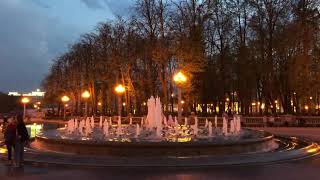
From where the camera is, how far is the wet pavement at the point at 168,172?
15.6 m

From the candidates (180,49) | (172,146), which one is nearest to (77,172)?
(172,146)

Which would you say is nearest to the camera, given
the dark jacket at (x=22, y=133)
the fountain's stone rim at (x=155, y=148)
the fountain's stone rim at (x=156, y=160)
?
the dark jacket at (x=22, y=133)

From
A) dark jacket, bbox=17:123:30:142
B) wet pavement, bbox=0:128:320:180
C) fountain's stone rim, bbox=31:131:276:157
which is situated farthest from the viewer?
fountain's stone rim, bbox=31:131:276:157

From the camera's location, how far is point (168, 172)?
54.7 feet

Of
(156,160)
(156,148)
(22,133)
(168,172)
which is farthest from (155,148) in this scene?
(22,133)

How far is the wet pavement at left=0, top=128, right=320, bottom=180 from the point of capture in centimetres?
1558

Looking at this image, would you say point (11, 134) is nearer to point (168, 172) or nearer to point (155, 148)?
point (155, 148)

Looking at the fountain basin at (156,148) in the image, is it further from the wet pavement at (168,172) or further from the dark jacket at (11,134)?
the dark jacket at (11,134)

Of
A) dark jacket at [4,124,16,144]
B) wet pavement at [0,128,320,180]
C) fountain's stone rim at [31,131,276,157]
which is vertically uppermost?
dark jacket at [4,124,16,144]

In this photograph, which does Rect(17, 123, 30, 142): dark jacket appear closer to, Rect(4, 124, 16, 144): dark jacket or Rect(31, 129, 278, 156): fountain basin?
Rect(4, 124, 16, 144): dark jacket

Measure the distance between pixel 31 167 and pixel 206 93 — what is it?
184ft

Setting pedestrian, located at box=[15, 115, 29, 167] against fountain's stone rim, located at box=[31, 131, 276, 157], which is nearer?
pedestrian, located at box=[15, 115, 29, 167]

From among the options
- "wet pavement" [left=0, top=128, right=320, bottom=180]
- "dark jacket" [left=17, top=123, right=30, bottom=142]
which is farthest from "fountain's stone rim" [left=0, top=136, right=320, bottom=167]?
"dark jacket" [left=17, top=123, right=30, bottom=142]

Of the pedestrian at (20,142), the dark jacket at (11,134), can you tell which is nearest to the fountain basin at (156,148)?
the dark jacket at (11,134)
